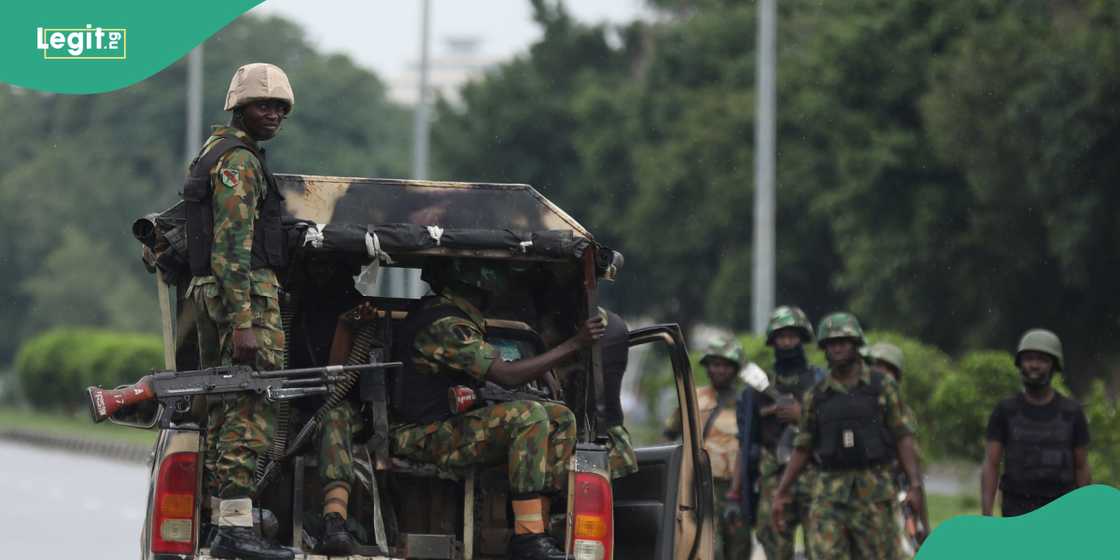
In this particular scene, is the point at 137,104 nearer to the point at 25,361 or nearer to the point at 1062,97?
the point at 25,361

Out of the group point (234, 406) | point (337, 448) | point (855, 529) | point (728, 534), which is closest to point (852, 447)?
point (855, 529)

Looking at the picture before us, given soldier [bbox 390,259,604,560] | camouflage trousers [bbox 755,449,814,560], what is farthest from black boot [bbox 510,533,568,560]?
camouflage trousers [bbox 755,449,814,560]

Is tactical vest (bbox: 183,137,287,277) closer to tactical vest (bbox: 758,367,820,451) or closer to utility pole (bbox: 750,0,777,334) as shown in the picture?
tactical vest (bbox: 758,367,820,451)

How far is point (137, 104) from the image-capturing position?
68812 mm

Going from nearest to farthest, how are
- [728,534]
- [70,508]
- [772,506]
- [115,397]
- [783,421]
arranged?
1. [115,397]
2. [772,506]
3. [783,421]
4. [728,534]
5. [70,508]

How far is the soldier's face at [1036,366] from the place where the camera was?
34.0 feet

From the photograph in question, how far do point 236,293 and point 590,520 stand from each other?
61.6 inches

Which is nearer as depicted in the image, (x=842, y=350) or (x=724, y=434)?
(x=842, y=350)

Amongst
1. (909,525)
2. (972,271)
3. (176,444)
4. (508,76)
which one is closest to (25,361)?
(508,76)

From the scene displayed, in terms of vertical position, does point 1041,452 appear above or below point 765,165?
below

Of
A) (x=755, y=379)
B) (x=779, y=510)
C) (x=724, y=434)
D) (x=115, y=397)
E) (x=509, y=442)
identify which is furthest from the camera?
(x=724, y=434)

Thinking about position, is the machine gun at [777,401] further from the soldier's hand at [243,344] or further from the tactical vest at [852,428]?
the soldier's hand at [243,344]

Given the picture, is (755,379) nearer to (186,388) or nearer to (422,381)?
(422,381)

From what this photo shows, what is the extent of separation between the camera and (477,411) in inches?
316
